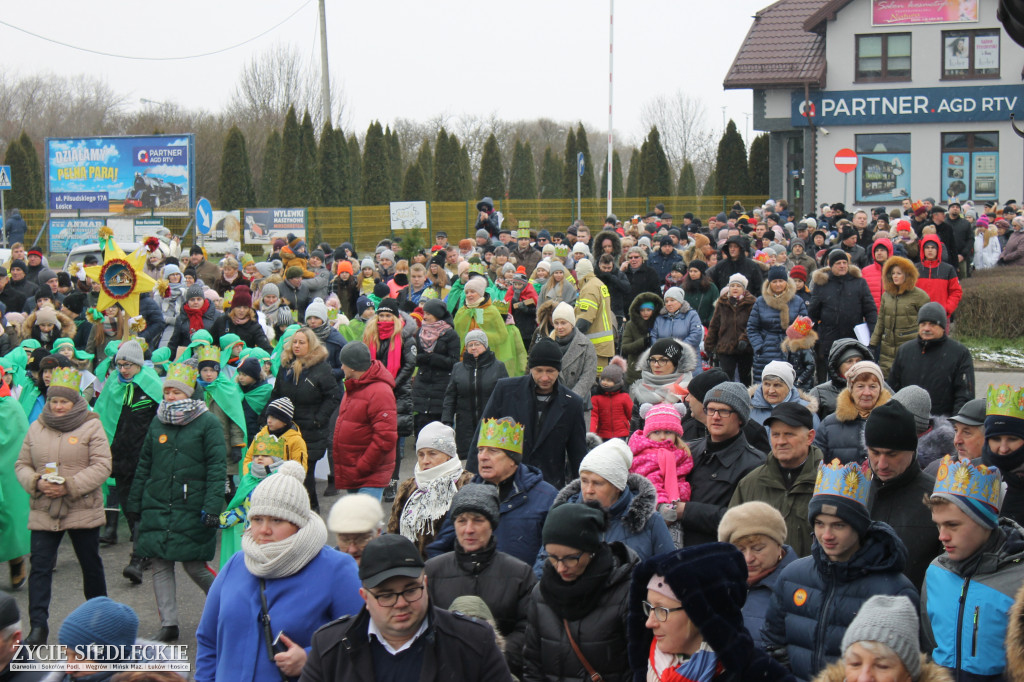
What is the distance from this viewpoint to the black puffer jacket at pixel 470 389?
979 cm

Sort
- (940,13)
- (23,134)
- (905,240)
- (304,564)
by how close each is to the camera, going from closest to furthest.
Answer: (304,564), (905,240), (940,13), (23,134)

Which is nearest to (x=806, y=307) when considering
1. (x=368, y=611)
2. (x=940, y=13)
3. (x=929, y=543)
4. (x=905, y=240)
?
(x=905, y=240)

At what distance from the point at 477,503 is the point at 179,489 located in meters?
3.15

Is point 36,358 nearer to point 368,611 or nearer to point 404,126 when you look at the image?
point 368,611

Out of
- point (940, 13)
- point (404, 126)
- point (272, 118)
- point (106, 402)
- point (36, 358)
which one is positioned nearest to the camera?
point (106, 402)

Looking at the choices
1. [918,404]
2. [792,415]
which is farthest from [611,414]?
[792,415]

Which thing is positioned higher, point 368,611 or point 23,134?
point 23,134

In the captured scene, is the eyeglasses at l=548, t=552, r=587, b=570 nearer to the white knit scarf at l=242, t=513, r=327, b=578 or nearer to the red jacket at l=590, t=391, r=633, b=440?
the white knit scarf at l=242, t=513, r=327, b=578

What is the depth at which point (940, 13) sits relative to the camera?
3506 centimetres

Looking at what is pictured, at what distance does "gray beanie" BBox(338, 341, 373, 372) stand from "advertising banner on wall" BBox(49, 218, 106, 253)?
24112 millimetres

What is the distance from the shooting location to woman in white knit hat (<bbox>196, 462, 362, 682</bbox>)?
4504 millimetres

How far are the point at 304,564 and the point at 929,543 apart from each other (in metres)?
2.95

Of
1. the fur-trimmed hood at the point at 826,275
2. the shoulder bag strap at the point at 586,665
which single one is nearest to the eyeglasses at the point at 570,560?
the shoulder bag strap at the point at 586,665

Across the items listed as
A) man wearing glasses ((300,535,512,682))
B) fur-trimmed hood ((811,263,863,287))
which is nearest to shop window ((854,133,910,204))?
fur-trimmed hood ((811,263,863,287))
